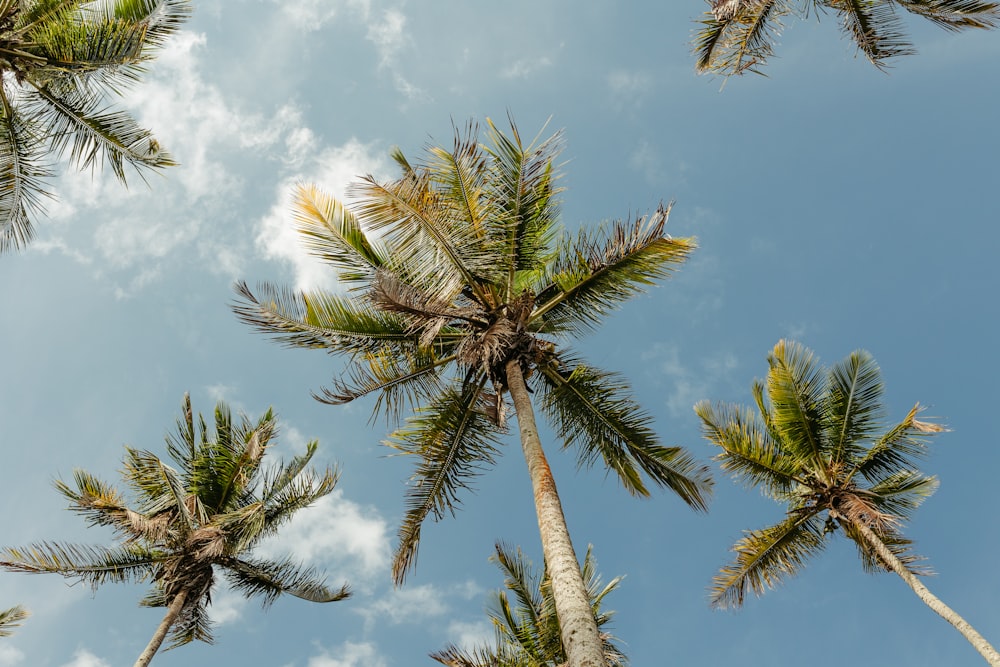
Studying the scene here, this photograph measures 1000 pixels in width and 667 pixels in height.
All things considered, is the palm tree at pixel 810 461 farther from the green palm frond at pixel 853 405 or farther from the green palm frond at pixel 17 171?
the green palm frond at pixel 17 171

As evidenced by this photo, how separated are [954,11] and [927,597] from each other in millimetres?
9942

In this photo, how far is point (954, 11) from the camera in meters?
12.1

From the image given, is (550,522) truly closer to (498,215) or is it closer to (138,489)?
(498,215)

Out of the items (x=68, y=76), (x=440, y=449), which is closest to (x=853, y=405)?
(x=440, y=449)

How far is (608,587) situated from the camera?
13.7 metres

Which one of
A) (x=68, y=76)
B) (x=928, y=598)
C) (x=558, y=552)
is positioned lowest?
(x=558, y=552)

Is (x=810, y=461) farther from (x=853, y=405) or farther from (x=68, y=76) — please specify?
(x=68, y=76)

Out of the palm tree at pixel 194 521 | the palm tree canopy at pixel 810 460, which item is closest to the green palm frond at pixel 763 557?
the palm tree canopy at pixel 810 460

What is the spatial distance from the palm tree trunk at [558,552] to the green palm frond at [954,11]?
8977 millimetres

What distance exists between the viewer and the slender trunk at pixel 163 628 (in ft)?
40.5

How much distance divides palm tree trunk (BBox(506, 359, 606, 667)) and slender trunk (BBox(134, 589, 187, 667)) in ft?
24.4

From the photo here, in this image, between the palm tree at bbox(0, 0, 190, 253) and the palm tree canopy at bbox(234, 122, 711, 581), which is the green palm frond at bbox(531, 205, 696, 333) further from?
the palm tree at bbox(0, 0, 190, 253)

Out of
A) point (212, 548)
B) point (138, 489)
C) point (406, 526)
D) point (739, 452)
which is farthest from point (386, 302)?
point (739, 452)

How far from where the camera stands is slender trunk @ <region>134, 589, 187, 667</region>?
40.5ft
